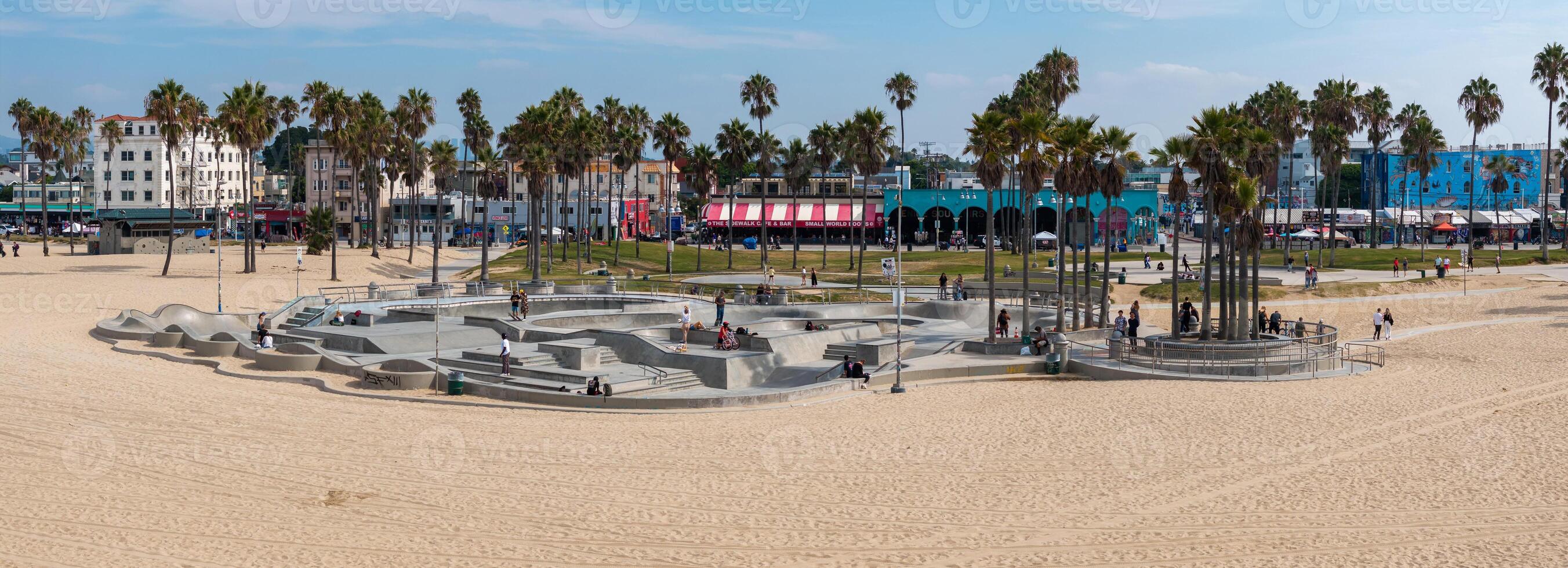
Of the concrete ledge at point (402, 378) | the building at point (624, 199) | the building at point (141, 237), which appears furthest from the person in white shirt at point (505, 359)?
the building at point (624, 199)

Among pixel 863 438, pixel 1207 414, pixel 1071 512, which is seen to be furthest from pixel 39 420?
pixel 1207 414

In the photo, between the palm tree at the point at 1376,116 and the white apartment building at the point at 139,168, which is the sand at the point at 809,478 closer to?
the palm tree at the point at 1376,116

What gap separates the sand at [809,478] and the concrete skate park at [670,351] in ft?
5.46

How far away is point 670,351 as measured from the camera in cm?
3550

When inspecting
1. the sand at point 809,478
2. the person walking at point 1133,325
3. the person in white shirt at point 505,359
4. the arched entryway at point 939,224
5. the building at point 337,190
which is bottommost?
the sand at point 809,478

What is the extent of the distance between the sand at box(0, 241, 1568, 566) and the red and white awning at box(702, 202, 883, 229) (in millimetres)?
75143

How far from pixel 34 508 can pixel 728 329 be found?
870 inches

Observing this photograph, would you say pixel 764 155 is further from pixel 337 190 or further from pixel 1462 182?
pixel 1462 182

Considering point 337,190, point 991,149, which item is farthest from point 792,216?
point 991,149

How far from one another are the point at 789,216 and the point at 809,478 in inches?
3495

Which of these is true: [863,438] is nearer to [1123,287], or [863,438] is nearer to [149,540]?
[149,540]

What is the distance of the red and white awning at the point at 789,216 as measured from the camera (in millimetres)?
107062

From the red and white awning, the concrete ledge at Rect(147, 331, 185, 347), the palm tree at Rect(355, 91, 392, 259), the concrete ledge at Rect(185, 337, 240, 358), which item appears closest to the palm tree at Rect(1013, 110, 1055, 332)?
the concrete ledge at Rect(185, 337, 240, 358)

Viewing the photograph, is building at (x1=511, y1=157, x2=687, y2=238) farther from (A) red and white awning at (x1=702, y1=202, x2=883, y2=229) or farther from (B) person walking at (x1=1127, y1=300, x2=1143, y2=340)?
(B) person walking at (x1=1127, y1=300, x2=1143, y2=340)
